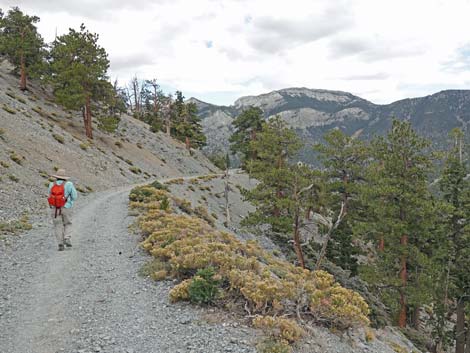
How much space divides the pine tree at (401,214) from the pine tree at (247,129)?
2554 cm

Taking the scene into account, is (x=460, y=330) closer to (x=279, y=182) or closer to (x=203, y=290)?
(x=279, y=182)

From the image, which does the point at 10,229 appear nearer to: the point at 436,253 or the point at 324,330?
the point at 324,330

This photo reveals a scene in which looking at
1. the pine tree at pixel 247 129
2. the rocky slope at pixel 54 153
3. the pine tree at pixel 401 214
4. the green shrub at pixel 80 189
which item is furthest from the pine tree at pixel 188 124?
the pine tree at pixel 401 214

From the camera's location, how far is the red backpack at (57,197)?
36.8ft

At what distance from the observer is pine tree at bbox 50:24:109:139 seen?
38.9 meters

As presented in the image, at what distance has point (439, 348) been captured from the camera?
24562 millimetres

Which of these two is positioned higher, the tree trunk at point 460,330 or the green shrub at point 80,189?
the green shrub at point 80,189

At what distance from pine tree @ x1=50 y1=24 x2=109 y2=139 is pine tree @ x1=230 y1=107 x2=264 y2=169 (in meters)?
17.8

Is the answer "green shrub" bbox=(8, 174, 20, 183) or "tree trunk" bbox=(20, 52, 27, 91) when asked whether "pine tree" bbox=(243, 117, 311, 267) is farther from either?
"tree trunk" bbox=(20, 52, 27, 91)

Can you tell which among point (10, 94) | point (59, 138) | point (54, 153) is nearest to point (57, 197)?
point (54, 153)

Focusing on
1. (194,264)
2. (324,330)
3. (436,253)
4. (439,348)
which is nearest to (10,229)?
(194,264)

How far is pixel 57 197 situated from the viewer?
11.3m

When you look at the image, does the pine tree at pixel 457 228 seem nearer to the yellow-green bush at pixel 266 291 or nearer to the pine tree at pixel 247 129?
the yellow-green bush at pixel 266 291

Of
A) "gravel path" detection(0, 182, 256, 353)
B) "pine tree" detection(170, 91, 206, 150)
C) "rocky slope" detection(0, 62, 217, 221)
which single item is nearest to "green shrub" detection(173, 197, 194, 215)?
"rocky slope" detection(0, 62, 217, 221)
